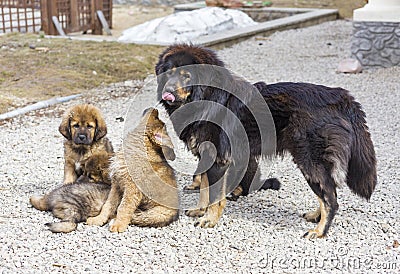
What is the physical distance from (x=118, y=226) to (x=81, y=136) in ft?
2.84

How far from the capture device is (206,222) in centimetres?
480

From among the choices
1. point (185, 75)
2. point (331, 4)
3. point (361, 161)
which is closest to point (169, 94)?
point (185, 75)

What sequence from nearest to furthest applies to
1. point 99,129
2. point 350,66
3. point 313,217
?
point 313,217 < point 99,129 < point 350,66

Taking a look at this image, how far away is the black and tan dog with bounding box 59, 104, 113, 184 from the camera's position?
5.00 metres

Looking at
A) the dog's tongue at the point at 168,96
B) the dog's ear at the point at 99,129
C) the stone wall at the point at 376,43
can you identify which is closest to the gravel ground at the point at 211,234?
the dog's ear at the point at 99,129

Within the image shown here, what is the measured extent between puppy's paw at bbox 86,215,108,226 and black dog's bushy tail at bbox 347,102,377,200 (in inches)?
74.5

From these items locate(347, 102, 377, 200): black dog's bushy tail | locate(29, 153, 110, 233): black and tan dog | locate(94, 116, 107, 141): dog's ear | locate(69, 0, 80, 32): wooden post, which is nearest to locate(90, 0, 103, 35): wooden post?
locate(69, 0, 80, 32): wooden post

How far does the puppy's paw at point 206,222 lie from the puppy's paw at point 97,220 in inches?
28.2

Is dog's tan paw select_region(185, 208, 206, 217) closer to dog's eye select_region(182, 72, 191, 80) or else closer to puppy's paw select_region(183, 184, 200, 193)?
puppy's paw select_region(183, 184, 200, 193)

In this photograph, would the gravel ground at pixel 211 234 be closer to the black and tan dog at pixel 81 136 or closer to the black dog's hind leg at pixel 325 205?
the black dog's hind leg at pixel 325 205

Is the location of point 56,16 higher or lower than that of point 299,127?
lower

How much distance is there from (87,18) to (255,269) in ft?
40.6

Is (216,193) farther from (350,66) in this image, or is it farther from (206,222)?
(350,66)

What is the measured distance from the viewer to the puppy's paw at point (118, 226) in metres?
4.52
